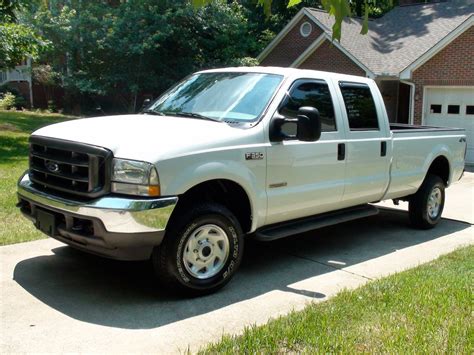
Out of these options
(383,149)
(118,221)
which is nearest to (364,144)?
(383,149)

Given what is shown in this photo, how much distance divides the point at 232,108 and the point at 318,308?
2123mm

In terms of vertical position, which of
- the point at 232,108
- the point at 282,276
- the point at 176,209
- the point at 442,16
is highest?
the point at 442,16

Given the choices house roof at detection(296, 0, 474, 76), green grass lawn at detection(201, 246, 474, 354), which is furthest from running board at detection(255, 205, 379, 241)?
house roof at detection(296, 0, 474, 76)

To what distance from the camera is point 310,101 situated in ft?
19.1

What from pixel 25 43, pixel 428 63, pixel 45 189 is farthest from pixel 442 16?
pixel 45 189

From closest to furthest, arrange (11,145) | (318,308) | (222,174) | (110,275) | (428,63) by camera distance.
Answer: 1. (318,308)
2. (222,174)
3. (110,275)
4. (11,145)
5. (428,63)

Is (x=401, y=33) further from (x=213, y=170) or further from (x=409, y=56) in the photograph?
(x=213, y=170)

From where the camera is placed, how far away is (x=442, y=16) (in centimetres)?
2148

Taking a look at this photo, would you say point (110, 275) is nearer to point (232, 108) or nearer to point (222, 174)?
point (222, 174)

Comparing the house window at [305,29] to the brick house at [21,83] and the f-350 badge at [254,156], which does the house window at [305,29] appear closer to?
the brick house at [21,83]

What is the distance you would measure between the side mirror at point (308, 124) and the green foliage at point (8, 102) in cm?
2886

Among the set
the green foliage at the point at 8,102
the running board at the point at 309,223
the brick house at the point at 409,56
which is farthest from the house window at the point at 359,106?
the green foliage at the point at 8,102

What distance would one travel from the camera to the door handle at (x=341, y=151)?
5898 mm

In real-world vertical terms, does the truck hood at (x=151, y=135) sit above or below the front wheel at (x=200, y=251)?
above
